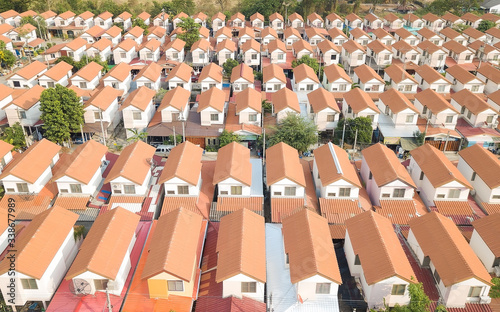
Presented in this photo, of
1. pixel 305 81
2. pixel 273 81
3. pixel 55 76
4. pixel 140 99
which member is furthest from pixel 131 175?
pixel 55 76

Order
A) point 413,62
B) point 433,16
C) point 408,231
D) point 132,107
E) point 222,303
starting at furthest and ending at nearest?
point 433,16 → point 413,62 → point 132,107 → point 408,231 → point 222,303

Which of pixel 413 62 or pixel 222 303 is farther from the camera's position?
pixel 413 62

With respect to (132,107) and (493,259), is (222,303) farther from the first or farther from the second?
(132,107)

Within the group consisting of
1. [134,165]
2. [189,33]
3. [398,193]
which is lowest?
[398,193]

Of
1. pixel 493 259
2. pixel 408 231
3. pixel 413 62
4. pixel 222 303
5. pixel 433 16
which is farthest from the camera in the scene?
pixel 433 16

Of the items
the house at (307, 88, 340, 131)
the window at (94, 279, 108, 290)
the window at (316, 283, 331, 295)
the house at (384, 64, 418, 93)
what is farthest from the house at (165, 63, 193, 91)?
the window at (316, 283, 331, 295)

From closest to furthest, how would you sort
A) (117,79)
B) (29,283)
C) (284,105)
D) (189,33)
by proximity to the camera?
(29,283) → (284,105) → (117,79) → (189,33)

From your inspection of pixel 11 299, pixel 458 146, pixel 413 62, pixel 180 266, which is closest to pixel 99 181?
pixel 11 299

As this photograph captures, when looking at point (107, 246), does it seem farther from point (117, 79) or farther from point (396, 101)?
point (396, 101)

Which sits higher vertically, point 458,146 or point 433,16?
point 433,16
